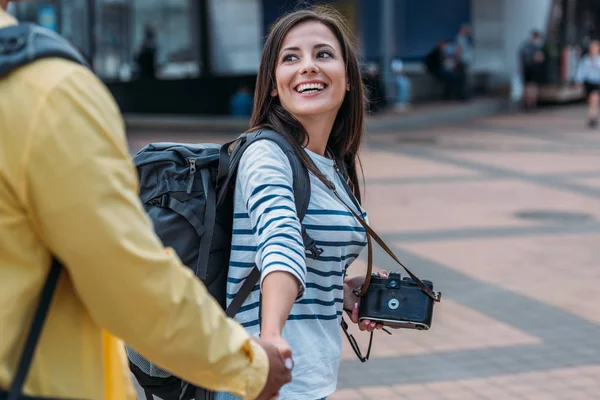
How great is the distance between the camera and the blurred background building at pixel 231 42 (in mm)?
22812

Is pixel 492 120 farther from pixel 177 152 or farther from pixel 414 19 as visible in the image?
pixel 177 152

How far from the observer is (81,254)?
4.87 feet

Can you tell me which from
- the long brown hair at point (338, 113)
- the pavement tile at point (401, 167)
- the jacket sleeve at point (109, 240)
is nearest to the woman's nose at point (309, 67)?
the long brown hair at point (338, 113)

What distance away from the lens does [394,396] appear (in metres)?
4.99

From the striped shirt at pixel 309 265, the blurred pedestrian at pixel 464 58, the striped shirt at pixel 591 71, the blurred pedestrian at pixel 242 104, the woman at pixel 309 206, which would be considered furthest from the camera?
the blurred pedestrian at pixel 464 58

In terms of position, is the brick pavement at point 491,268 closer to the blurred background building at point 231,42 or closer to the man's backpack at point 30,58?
the man's backpack at point 30,58

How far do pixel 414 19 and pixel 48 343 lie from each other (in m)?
23.3

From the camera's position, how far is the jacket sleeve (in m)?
1.44

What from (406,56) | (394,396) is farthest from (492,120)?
(394,396)

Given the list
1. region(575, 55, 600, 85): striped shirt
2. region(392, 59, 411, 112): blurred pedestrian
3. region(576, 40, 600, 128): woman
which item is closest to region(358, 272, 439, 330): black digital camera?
region(576, 40, 600, 128): woman

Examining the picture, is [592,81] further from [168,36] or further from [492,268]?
[492,268]

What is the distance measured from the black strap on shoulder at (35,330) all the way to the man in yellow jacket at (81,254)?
0.01 metres

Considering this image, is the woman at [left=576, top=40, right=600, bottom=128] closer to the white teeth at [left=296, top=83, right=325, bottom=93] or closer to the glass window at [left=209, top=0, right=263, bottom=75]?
the glass window at [left=209, top=0, right=263, bottom=75]

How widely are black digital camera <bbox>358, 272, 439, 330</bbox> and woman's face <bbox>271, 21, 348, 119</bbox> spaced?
504 millimetres
